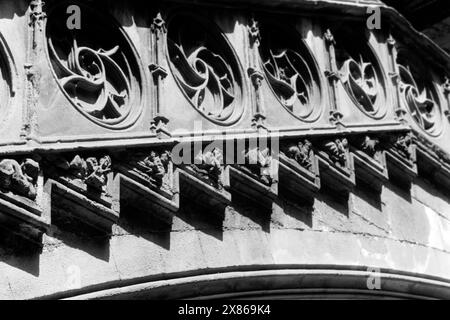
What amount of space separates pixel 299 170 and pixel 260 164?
1.62ft

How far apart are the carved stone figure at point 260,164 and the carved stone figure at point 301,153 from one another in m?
0.39

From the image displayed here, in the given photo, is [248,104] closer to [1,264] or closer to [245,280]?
[245,280]

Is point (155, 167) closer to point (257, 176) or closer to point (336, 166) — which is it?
point (257, 176)

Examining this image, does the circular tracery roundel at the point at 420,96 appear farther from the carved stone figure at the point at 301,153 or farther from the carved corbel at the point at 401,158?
the carved stone figure at the point at 301,153

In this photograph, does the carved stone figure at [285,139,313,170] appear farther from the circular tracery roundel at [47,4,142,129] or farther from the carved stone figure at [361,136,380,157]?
the circular tracery roundel at [47,4,142,129]

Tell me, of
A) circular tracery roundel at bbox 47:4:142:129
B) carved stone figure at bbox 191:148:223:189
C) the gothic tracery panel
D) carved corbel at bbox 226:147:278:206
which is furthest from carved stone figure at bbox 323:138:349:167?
the gothic tracery panel

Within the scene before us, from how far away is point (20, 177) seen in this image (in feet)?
28.0

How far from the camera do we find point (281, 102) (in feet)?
36.2

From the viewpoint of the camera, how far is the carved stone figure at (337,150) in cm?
1112

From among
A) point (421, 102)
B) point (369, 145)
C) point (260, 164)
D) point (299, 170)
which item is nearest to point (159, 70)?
point (260, 164)

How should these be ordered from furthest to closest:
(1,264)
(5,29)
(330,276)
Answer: (330,276) → (5,29) → (1,264)

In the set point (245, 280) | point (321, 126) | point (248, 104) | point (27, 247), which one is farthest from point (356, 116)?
point (27, 247)

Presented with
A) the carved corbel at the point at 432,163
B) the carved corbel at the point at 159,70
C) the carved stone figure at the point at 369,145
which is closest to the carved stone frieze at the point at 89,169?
the carved corbel at the point at 159,70

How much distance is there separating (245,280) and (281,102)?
179cm
